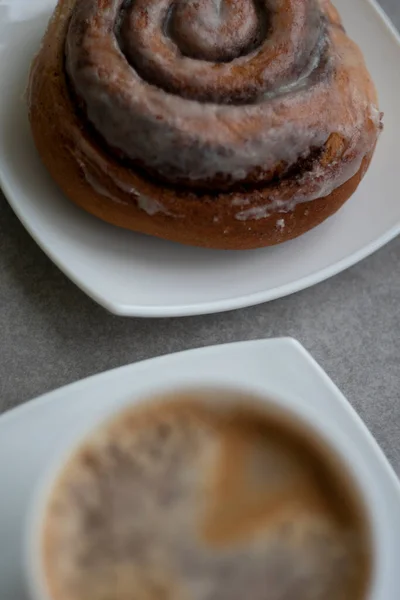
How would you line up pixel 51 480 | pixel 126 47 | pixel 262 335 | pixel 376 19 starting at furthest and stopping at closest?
pixel 376 19 → pixel 262 335 → pixel 126 47 → pixel 51 480

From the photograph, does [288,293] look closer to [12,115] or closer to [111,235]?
[111,235]

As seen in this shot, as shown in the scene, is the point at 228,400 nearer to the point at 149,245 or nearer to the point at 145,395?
the point at 145,395

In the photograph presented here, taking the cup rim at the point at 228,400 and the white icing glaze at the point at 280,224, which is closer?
the cup rim at the point at 228,400

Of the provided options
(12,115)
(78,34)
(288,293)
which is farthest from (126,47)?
(288,293)

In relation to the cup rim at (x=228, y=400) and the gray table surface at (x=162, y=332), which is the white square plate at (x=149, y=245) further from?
the cup rim at (x=228, y=400)

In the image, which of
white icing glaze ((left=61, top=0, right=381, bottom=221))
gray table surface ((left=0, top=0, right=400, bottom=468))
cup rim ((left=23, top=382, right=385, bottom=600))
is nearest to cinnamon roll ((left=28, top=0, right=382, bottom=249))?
white icing glaze ((left=61, top=0, right=381, bottom=221))

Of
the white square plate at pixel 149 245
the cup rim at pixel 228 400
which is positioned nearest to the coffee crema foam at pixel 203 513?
the cup rim at pixel 228 400

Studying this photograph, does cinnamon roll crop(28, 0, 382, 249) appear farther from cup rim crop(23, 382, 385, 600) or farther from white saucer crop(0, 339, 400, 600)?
cup rim crop(23, 382, 385, 600)

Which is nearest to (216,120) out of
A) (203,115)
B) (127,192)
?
(203,115)
